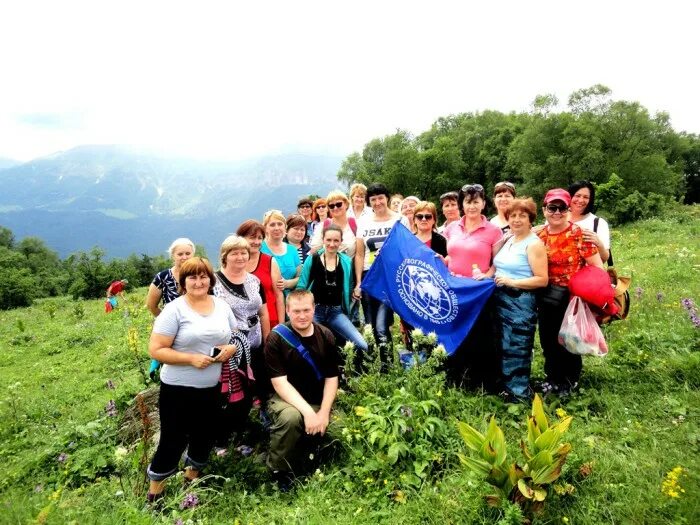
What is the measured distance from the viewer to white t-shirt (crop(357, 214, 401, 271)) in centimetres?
585

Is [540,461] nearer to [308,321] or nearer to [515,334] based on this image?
[515,334]

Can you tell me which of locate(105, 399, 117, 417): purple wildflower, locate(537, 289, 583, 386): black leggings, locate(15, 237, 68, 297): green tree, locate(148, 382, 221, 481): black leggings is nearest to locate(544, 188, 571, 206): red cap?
locate(537, 289, 583, 386): black leggings

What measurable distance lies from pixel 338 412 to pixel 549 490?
89.9 inches

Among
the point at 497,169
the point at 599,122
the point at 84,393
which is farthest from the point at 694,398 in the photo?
the point at 497,169

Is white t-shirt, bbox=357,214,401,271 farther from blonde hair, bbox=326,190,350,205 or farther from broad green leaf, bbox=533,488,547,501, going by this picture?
broad green leaf, bbox=533,488,547,501

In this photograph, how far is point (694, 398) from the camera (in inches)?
153

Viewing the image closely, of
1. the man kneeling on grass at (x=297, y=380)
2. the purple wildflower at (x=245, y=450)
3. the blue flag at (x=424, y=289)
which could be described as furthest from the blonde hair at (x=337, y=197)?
the purple wildflower at (x=245, y=450)

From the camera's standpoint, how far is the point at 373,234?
19.5 feet

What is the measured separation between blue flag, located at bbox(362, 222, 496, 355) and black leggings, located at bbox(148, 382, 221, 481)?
259 cm

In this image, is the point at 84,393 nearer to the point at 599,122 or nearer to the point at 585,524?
the point at 585,524

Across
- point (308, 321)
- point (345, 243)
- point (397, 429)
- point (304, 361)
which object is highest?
point (345, 243)

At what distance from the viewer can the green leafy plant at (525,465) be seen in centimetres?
268

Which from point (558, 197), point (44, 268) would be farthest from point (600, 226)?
point (44, 268)

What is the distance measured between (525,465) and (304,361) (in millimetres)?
2277
